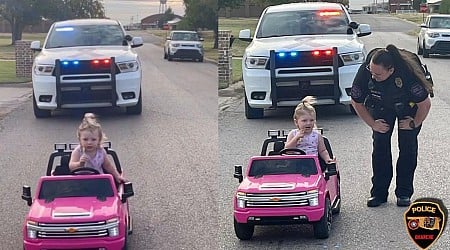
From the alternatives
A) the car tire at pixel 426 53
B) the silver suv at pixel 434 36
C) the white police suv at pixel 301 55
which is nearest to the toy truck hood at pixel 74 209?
the white police suv at pixel 301 55

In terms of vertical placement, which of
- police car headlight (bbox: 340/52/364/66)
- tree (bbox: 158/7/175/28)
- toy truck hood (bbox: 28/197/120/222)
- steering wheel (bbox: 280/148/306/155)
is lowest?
toy truck hood (bbox: 28/197/120/222)

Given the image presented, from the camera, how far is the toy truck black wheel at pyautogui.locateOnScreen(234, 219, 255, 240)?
4541mm

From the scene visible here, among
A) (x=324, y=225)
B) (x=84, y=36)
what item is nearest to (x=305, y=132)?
(x=324, y=225)

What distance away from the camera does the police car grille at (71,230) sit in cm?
395

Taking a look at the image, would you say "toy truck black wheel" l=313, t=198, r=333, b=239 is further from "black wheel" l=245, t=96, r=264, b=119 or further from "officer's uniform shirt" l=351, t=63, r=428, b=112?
"black wheel" l=245, t=96, r=264, b=119

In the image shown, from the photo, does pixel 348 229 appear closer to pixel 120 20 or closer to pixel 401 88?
pixel 401 88

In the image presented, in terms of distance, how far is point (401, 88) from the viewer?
4438mm

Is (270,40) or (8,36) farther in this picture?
(270,40)

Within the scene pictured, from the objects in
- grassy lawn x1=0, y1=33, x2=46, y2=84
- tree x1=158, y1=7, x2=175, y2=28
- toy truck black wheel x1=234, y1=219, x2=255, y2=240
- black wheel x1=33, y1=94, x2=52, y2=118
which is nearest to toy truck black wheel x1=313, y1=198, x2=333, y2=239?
toy truck black wheel x1=234, y1=219, x2=255, y2=240

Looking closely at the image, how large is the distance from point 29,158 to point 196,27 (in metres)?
0.90

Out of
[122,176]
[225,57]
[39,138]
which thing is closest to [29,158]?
[39,138]

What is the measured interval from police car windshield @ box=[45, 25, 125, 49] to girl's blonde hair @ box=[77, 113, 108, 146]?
289mm

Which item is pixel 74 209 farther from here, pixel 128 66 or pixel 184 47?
pixel 184 47

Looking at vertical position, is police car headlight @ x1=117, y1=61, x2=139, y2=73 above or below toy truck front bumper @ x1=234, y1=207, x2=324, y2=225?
above
